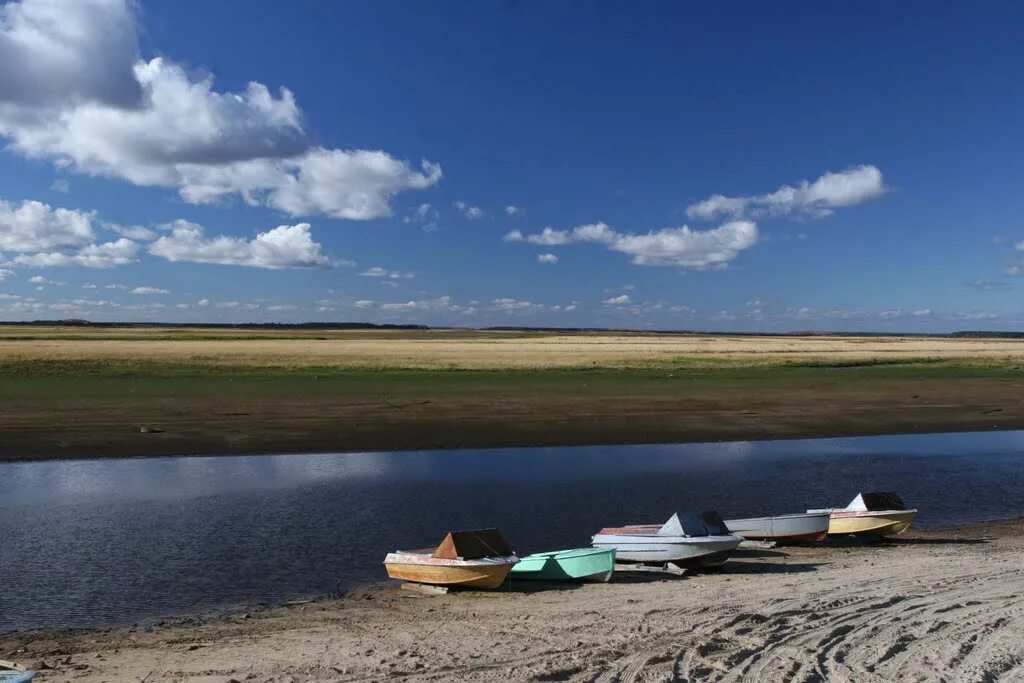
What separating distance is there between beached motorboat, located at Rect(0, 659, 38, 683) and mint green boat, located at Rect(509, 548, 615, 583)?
8152mm

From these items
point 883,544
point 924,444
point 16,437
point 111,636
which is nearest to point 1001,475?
point 924,444

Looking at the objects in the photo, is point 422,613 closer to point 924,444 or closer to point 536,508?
point 536,508

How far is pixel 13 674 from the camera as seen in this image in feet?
27.4

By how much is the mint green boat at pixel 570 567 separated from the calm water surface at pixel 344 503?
8.42ft

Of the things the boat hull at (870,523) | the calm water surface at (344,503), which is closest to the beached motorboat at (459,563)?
the calm water surface at (344,503)

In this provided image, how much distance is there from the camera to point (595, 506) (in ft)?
72.8

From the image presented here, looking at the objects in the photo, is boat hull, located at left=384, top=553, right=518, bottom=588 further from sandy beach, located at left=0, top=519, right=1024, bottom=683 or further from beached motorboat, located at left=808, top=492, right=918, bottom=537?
beached motorboat, located at left=808, top=492, right=918, bottom=537

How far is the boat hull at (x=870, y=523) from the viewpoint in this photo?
18.6 m

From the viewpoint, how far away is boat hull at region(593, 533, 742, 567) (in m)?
15.7

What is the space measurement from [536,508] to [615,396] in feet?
80.6

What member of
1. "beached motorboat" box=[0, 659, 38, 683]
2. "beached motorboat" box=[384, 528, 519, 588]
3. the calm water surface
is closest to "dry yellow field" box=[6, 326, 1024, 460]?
the calm water surface

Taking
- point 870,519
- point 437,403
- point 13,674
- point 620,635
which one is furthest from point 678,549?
point 437,403

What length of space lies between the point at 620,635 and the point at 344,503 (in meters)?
12.0

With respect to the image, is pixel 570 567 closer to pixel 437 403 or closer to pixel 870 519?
pixel 870 519
